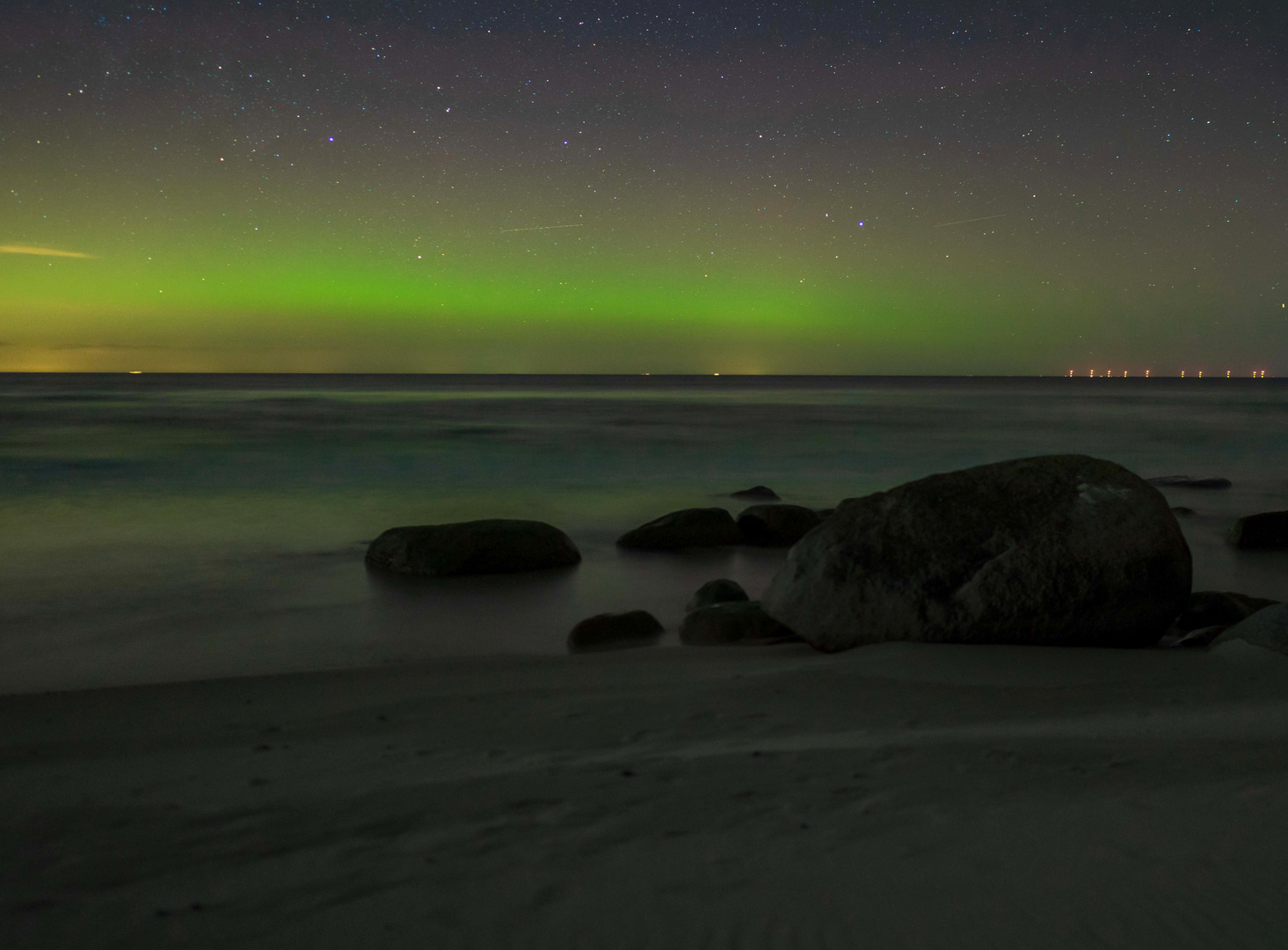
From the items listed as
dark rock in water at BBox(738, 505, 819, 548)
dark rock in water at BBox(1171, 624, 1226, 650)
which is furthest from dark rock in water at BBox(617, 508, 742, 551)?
dark rock in water at BBox(1171, 624, 1226, 650)

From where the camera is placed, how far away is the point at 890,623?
4414 mm

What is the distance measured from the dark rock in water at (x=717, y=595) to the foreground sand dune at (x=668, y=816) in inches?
71.6

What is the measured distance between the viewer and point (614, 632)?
5.12 m

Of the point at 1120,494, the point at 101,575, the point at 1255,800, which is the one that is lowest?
the point at 101,575

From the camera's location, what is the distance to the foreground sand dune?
1.88 metres

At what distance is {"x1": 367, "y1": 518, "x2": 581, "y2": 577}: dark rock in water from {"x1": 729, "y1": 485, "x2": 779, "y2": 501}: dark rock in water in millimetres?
5352

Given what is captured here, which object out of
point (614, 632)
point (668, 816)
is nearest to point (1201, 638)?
point (614, 632)

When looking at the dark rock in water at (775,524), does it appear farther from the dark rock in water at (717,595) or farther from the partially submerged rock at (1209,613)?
the partially submerged rock at (1209,613)

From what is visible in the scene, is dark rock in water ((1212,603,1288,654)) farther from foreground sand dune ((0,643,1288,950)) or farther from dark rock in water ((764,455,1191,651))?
foreground sand dune ((0,643,1288,950))

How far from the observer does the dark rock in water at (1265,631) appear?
4008 mm

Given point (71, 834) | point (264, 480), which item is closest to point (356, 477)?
point (264, 480)

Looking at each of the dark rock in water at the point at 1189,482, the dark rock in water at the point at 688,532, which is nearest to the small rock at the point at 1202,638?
the dark rock in water at the point at 688,532

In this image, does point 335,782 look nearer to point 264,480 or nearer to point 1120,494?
point 1120,494

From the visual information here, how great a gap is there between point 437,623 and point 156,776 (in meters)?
2.83
